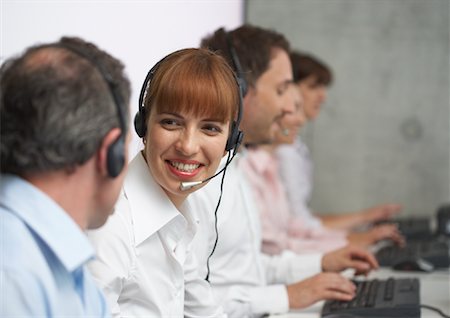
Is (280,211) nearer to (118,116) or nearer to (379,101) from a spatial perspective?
(379,101)

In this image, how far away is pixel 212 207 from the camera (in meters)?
1.62

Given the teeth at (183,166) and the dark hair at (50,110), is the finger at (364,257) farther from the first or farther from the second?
the dark hair at (50,110)

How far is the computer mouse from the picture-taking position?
89.1 inches

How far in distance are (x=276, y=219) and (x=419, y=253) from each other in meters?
0.55

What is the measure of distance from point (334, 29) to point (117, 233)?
9.51ft

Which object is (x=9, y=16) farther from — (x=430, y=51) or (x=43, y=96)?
(x=430, y=51)

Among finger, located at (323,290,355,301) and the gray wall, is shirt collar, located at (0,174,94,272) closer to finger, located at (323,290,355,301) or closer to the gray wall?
finger, located at (323,290,355,301)

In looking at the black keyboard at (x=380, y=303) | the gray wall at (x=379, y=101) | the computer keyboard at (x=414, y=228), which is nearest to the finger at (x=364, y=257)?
the black keyboard at (x=380, y=303)

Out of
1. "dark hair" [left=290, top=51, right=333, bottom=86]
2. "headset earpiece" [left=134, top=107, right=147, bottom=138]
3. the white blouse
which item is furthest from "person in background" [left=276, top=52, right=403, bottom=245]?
"headset earpiece" [left=134, top=107, right=147, bottom=138]

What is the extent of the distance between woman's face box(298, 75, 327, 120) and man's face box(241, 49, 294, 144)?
1.19 meters

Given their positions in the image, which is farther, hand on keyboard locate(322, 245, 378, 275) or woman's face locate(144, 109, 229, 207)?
hand on keyboard locate(322, 245, 378, 275)

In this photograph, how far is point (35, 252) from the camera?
0.80 m

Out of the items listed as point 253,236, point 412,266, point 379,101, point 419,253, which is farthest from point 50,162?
point 379,101

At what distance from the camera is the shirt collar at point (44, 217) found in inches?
31.7
